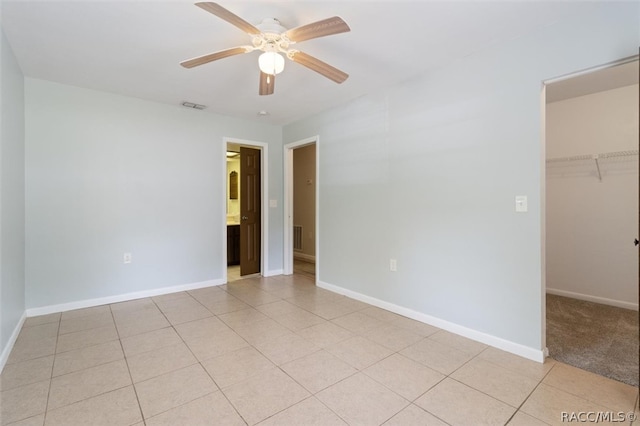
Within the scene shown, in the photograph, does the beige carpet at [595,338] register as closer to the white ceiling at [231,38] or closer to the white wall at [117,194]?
the white ceiling at [231,38]

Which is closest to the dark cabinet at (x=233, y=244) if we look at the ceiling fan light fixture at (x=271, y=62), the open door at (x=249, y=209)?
the open door at (x=249, y=209)

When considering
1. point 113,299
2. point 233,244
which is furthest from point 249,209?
point 113,299

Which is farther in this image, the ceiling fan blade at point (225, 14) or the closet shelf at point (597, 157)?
the closet shelf at point (597, 157)

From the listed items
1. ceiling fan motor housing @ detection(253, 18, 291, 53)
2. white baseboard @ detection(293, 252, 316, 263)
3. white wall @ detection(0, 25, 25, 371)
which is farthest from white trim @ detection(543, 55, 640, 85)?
white baseboard @ detection(293, 252, 316, 263)

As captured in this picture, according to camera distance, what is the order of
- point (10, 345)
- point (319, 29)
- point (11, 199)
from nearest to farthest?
point (319, 29) → point (10, 345) → point (11, 199)

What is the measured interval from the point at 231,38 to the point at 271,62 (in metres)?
0.48

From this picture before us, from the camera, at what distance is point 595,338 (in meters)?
2.51

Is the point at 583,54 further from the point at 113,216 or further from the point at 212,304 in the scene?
the point at 113,216

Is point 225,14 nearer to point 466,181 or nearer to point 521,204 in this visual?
point 466,181

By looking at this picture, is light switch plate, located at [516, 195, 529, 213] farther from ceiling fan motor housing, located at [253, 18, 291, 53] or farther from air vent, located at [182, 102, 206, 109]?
air vent, located at [182, 102, 206, 109]

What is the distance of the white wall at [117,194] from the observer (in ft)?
10.00

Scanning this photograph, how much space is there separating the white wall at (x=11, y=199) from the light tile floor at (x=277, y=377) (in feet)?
→ 0.86

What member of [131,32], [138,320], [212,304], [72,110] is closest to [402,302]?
[212,304]

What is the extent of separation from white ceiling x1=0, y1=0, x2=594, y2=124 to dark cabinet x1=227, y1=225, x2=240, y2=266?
2.71m
